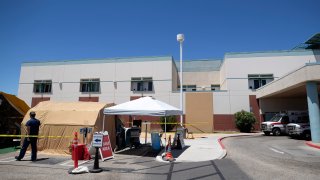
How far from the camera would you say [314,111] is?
17016 mm

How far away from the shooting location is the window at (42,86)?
3688 cm

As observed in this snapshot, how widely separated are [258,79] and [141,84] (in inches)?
644

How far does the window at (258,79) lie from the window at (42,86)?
98.2 ft

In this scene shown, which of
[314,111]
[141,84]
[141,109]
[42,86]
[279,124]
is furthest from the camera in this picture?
[42,86]

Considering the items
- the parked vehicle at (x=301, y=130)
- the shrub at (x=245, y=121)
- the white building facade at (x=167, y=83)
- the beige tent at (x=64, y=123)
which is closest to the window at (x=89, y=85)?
the white building facade at (x=167, y=83)

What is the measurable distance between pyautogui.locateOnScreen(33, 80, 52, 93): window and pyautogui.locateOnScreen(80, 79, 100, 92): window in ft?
17.8

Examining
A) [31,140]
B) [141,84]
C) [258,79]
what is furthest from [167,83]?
[31,140]

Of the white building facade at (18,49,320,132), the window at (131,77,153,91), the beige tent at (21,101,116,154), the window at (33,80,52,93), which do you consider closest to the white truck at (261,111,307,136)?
the white building facade at (18,49,320,132)

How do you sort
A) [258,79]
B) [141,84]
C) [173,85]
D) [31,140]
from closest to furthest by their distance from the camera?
[31,140], [258,79], [141,84], [173,85]

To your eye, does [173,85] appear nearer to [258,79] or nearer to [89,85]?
[258,79]

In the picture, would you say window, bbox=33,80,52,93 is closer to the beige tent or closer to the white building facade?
the white building facade

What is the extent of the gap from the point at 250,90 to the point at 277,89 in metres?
8.71

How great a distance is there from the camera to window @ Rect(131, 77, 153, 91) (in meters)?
34.2

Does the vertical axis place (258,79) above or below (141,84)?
above
